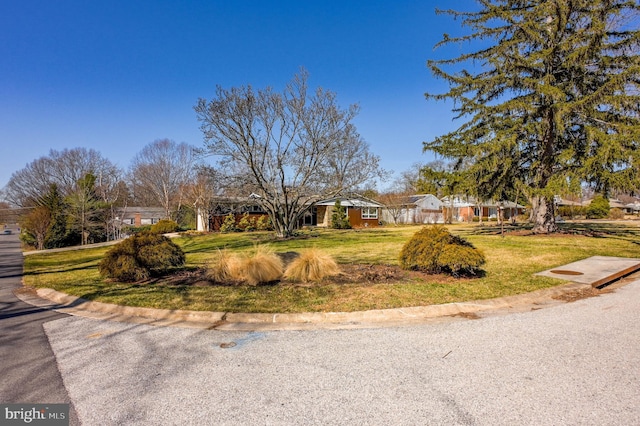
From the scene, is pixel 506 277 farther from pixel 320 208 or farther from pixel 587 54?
pixel 320 208

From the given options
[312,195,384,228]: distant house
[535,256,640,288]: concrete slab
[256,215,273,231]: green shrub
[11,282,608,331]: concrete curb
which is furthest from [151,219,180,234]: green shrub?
[535,256,640,288]: concrete slab

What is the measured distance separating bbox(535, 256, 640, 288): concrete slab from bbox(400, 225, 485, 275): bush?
6.10 ft

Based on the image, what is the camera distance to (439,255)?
21.4ft

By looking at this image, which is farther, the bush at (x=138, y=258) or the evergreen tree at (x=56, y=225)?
the evergreen tree at (x=56, y=225)

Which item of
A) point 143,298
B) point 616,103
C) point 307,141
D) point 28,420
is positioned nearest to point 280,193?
point 307,141

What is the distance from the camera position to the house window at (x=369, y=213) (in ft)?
118

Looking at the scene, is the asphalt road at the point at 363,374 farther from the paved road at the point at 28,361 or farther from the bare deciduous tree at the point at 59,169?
the bare deciduous tree at the point at 59,169

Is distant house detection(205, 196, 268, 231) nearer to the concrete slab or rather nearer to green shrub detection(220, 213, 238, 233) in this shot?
green shrub detection(220, 213, 238, 233)

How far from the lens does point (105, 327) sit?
4273mm

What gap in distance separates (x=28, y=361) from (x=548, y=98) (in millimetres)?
17864

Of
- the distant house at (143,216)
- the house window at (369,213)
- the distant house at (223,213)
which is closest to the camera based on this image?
the distant house at (223,213)

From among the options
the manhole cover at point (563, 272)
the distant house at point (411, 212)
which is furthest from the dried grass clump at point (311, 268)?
the distant house at point (411, 212)

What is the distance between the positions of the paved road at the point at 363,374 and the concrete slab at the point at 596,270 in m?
2.54

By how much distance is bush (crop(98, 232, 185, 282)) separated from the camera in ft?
22.0
